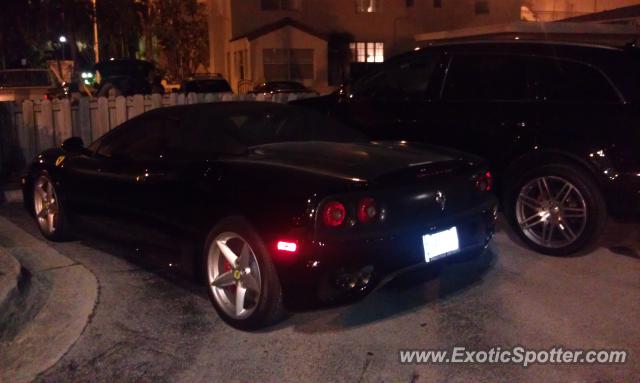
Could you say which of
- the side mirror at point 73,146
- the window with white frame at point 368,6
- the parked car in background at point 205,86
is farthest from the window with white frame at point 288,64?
the side mirror at point 73,146

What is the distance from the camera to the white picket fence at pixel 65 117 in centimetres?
1030

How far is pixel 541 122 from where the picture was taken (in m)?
5.91

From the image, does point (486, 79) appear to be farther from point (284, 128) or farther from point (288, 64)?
point (288, 64)

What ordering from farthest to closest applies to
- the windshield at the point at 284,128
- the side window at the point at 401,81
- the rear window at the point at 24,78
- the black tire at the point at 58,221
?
1. the rear window at the point at 24,78
2. the side window at the point at 401,81
3. the black tire at the point at 58,221
4. the windshield at the point at 284,128

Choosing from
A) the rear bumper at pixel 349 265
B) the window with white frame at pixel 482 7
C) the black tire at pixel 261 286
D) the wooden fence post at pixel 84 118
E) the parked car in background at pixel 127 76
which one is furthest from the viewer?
the window with white frame at pixel 482 7

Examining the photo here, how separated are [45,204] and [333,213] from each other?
3.68m

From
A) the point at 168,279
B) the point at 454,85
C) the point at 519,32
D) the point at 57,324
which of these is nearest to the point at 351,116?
the point at 454,85

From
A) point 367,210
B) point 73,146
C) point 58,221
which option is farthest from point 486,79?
point 58,221

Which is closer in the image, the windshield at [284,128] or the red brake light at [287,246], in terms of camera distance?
the red brake light at [287,246]

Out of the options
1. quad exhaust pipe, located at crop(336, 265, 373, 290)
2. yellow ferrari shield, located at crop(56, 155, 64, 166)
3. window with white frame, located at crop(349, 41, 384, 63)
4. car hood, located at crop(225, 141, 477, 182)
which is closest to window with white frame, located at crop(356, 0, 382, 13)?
window with white frame, located at crop(349, 41, 384, 63)

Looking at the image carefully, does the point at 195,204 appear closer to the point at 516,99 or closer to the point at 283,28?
the point at 516,99

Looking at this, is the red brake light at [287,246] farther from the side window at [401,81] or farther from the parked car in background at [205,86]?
the parked car in background at [205,86]

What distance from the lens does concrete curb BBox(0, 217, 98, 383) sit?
407cm

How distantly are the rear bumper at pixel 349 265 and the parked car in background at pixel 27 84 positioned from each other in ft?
62.3
